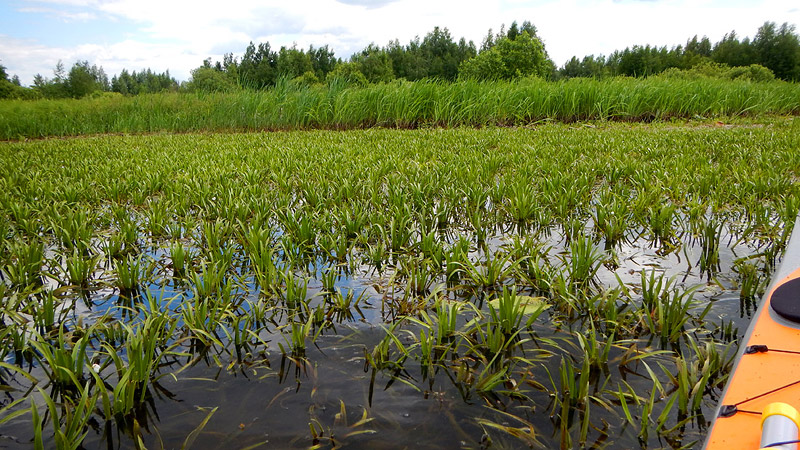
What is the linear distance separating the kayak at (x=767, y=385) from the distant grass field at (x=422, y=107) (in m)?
9.63

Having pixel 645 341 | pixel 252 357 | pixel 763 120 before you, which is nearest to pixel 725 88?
pixel 763 120

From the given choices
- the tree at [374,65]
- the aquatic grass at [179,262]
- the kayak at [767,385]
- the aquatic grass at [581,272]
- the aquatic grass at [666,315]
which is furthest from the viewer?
the tree at [374,65]

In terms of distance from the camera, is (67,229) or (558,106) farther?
(558,106)

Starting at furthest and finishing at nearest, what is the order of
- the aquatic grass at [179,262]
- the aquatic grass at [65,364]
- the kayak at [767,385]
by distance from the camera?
the aquatic grass at [179,262] < the aquatic grass at [65,364] < the kayak at [767,385]

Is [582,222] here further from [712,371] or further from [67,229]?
[67,229]

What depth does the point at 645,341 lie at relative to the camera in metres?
1.95

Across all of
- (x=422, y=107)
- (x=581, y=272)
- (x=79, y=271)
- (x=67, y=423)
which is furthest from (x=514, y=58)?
(x=67, y=423)

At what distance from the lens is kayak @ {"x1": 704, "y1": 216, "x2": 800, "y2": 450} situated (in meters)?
1.08

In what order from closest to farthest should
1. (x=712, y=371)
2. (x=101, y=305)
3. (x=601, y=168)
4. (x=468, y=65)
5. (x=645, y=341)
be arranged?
(x=712, y=371) → (x=645, y=341) → (x=101, y=305) → (x=601, y=168) → (x=468, y=65)

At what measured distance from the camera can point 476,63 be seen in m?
52.7

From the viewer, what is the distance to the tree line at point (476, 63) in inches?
1914

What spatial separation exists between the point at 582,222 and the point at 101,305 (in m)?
2.94

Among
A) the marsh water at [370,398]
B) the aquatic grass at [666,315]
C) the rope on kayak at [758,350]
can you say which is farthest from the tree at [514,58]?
the rope on kayak at [758,350]

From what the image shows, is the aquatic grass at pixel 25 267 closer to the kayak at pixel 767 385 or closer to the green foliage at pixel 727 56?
the kayak at pixel 767 385
